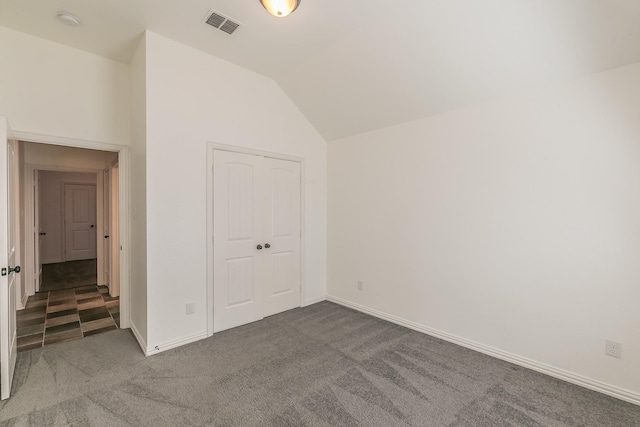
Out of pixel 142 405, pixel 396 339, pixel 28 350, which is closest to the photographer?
pixel 142 405

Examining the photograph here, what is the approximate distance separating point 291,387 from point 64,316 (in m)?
3.32

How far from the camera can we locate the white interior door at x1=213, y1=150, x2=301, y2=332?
3217mm

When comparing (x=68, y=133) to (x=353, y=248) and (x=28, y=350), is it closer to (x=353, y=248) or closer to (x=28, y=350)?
(x=28, y=350)

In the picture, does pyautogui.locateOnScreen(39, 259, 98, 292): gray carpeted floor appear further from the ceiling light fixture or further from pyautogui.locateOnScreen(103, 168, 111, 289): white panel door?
the ceiling light fixture

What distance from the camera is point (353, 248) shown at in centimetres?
404

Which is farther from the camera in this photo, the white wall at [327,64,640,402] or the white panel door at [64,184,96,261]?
the white panel door at [64,184,96,261]

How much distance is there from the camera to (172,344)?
283 cm

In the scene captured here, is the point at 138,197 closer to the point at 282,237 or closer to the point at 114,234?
the point at 282,237

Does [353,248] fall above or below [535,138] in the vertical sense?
below

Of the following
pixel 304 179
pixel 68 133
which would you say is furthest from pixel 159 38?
pixel 304 179

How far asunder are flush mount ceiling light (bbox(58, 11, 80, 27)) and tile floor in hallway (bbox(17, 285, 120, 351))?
3.11m

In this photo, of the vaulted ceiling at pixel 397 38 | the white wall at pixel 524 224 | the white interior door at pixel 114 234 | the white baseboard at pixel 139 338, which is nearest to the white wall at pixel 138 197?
the white baseboard at pixel 139 338

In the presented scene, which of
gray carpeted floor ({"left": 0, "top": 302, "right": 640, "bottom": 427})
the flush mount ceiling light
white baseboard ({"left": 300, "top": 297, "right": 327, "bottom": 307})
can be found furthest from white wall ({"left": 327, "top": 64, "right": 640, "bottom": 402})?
the flush mount ceiling light

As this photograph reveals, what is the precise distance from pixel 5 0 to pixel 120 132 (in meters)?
1.25
